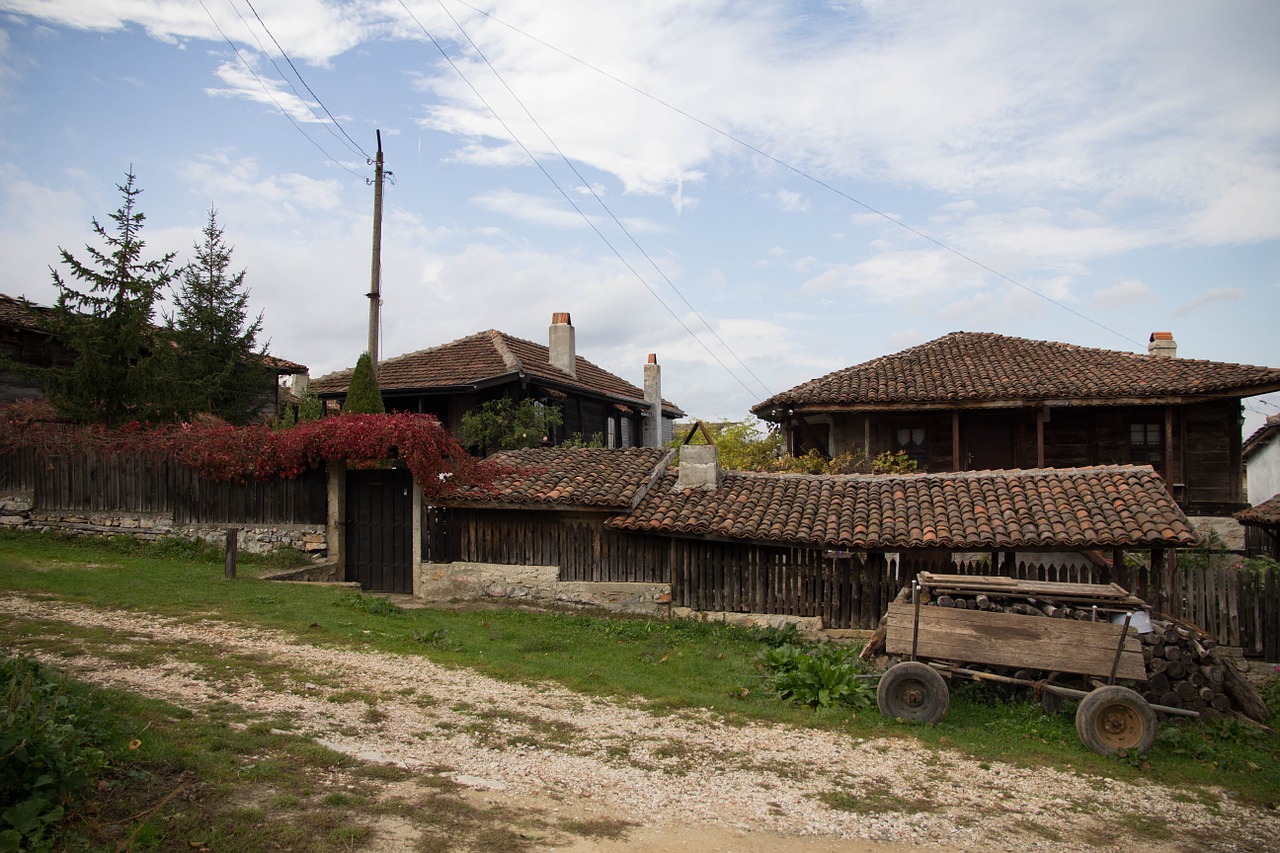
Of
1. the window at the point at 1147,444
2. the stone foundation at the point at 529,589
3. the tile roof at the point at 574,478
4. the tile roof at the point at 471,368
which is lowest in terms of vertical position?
the stone foundation at the point at 529,589

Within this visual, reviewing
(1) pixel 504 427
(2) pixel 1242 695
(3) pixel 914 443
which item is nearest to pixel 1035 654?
(2) pixel 1242 695

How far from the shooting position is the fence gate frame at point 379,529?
16203 mm

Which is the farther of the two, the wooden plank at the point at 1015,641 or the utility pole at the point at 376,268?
the utility pole at the point at 376,268

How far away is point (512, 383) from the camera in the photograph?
75.9 ft

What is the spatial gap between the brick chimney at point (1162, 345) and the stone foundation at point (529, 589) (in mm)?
17351

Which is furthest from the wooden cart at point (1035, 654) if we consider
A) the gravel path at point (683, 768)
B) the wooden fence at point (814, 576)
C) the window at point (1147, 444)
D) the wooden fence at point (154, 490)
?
the window at point (1147, 444)

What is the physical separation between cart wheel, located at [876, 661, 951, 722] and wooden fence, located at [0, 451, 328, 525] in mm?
12049

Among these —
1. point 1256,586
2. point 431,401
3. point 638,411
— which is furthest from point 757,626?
point 638,411

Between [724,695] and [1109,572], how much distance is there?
22.4 feet

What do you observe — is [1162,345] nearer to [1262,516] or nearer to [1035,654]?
[1262,516]

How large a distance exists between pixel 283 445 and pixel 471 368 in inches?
310

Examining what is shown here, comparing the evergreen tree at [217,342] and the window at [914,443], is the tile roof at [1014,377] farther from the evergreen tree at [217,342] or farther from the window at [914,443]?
the evergreen tree at [217,342]

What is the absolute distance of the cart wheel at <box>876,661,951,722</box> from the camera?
8852mm

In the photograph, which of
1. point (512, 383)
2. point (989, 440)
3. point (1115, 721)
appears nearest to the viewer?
point (1115, 721)
